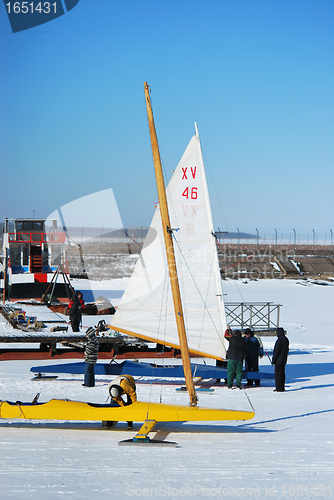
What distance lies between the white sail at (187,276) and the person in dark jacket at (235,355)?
28 centimetres

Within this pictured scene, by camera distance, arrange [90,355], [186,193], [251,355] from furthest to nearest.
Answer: [251,355] → [186,193] → [90,355]

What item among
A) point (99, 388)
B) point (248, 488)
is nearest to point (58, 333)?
point (99, 388)

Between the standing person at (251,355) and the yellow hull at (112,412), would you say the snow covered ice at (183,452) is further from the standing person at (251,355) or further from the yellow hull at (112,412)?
the standing person at (251,355)

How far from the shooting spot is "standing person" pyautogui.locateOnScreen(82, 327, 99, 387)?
10.1 metres

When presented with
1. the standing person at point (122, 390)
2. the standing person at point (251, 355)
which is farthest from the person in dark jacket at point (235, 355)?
the standing person at point (122, 390)

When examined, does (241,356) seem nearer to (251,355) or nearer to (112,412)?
(251,355)

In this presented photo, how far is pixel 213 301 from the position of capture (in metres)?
10.8

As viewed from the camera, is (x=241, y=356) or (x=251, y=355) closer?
(x=241, y=356)

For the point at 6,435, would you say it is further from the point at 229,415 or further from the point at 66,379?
the point at 66,379

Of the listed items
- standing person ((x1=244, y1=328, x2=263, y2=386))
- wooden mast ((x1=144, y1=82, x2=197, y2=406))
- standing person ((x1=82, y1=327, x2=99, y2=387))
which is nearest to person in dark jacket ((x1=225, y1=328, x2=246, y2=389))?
standing person ((x1=244, y1=328, x2=263, y2=386))

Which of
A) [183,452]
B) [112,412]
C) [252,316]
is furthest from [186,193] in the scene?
[183,452]

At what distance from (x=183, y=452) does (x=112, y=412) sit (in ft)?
4.22

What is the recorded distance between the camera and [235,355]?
10.3 meters

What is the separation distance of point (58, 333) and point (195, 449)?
291 inches
